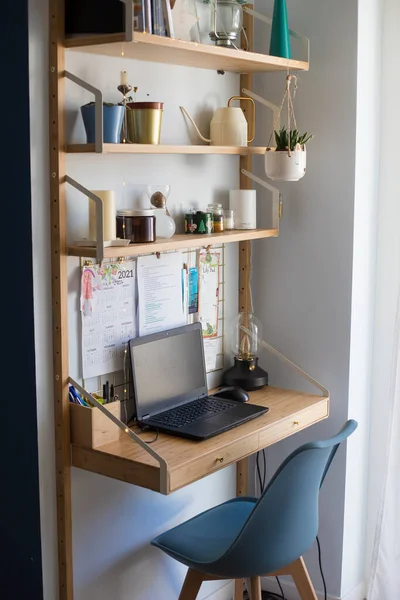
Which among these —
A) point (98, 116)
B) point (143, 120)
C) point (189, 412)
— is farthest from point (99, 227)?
point (189, 412)

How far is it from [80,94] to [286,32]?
0.79 metres

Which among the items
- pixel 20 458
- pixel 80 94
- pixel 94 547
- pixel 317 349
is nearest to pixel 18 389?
pixel 20 458

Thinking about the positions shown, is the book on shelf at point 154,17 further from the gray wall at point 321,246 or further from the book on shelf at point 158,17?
the gray wall at point 321,246

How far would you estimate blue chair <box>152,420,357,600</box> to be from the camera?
207 cm

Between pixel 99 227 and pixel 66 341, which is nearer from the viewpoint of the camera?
pixel 99 227

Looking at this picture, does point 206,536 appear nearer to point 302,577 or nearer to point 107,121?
point 302,577

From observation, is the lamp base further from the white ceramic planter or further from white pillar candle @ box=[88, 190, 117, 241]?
white pillar candle @ box=[88, 190, 117, 241]

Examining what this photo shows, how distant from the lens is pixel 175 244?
2.29m

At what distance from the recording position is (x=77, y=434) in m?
2.22

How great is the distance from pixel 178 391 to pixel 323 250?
71 cm

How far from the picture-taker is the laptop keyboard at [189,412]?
2.40 metres

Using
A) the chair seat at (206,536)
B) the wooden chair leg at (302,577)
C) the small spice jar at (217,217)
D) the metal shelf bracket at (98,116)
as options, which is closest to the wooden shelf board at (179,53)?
the metal shelf bracket at (98,116)

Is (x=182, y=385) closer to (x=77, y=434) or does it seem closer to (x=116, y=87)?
(x=77, y=434)

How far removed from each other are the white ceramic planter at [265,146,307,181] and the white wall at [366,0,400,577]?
0.38 meters
